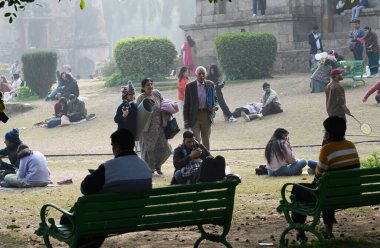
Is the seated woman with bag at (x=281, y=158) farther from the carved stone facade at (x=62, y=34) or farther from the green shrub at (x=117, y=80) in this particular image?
the carved stone facade at (x=62, y=34)

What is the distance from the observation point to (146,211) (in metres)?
8.06

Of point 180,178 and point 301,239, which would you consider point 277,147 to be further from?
point 301,239

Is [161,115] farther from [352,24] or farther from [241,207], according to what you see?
[352,24]

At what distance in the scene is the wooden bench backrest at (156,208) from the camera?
25.6ft

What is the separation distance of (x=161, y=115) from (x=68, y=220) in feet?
25.5

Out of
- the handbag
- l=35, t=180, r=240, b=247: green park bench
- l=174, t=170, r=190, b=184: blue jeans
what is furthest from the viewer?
the handbag

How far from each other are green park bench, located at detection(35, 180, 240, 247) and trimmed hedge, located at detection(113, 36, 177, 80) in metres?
27.0

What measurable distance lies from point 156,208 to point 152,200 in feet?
0.23

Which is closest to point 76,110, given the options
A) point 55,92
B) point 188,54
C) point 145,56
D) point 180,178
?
point 55,92

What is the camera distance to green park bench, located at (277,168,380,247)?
8594 mm

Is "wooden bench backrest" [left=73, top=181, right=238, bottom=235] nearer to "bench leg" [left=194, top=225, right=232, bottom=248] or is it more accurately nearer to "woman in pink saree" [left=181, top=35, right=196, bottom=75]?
"bench leg" [left=194, top=225, right=232, bottom=248]

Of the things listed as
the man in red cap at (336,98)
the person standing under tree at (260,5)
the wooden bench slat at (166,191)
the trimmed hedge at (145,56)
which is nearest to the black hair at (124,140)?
the wooden bench slat at (166,191)

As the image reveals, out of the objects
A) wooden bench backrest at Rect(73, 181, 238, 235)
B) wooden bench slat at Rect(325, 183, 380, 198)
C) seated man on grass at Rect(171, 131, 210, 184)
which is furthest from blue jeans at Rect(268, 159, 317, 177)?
wooden bench backrest at Rect(73, 181, 238, 235)

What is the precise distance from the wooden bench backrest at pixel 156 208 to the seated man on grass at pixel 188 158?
4.92 metres
